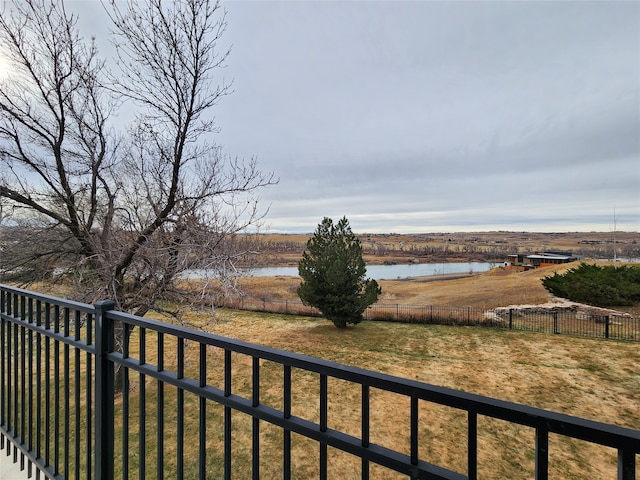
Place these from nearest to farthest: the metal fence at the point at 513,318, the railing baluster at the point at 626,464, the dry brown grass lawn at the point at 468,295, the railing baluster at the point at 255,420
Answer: the railing baluster at the point at 626,464, the railing baluster at the point at 255,420, the metal fence at the point at 513,318, the dry brown grass lawn at the point at 468,295

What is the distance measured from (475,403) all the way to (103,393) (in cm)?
163

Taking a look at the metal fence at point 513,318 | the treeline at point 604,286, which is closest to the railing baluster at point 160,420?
the metal fence at point 513,318

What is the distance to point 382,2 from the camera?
579 cm

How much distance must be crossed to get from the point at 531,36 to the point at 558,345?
9.34 metres

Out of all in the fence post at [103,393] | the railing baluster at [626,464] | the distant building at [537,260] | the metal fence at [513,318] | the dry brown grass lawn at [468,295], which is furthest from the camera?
the distant building at [537,260]

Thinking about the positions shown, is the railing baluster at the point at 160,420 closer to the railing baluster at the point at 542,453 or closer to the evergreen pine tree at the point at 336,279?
the railing baluster at the point at 542,453

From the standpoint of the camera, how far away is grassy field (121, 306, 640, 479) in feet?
14.9

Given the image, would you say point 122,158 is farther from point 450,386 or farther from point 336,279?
point 450,386

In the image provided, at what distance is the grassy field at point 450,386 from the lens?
4543 mm

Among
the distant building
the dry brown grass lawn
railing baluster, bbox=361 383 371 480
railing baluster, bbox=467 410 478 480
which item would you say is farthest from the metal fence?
the distant building

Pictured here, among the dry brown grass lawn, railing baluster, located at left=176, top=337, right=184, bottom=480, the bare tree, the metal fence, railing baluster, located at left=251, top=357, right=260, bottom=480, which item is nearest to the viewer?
railing baluster, located at left=251, top=357, right=260, bottom=480

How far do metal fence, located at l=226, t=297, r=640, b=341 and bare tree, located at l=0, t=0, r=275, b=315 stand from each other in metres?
6.49

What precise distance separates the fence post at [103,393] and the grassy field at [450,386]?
340 centimetres

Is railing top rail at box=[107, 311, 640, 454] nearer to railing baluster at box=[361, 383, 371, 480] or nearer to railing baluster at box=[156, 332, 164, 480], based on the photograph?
railing baluster at box=[361, 383, 371, 480]
